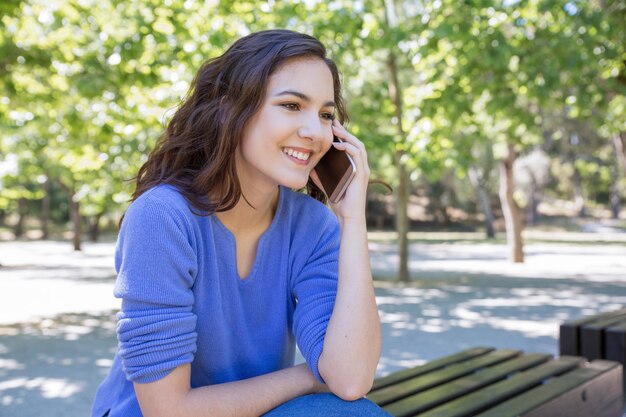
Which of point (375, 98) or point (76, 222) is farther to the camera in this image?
point (76, 222)

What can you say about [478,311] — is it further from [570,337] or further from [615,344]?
[615,344]

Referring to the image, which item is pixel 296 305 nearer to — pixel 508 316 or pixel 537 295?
pixel 508 316

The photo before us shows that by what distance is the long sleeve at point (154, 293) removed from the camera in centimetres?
164

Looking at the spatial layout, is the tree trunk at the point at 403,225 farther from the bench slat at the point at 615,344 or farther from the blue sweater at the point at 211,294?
the blue sweater at the point at 211,294

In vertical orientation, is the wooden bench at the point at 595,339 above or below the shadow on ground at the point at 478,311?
above

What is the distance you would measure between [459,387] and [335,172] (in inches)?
50.1

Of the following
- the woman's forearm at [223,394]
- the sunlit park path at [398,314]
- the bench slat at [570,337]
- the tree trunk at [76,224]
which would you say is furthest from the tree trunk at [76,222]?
the woman's forearm at [223,394]

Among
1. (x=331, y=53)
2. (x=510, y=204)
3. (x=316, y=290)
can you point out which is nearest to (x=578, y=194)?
(x=510, y=204)

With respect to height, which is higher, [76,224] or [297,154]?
[297,154]

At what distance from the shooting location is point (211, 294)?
6.21ft

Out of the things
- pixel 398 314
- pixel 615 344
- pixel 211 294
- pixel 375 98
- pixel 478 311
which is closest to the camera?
pixel 211 294

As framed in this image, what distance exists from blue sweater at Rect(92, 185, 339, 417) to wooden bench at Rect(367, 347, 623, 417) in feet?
2.35

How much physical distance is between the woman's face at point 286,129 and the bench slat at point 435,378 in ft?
3.98

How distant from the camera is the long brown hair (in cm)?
194
